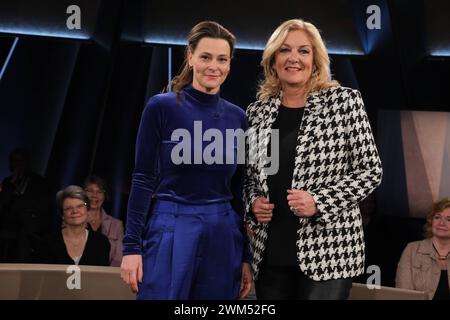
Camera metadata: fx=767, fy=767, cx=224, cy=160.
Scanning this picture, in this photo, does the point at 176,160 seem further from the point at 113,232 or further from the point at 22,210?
the point at 22,210

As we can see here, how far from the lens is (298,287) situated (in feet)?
6.49

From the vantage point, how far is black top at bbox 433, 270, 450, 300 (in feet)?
12.3

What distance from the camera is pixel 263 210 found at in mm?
2002

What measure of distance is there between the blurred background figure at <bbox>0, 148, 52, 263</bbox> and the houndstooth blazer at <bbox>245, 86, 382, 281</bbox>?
7.98 ft

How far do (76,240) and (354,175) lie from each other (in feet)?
7.55

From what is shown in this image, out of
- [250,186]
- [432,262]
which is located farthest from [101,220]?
[250,186]

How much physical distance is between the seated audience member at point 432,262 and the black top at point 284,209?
1989mm

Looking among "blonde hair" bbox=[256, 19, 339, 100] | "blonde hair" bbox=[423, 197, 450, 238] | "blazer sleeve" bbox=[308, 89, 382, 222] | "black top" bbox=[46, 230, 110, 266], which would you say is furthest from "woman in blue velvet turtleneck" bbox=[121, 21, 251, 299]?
"blonde hair" bbox=[423, 197, 450, 238]

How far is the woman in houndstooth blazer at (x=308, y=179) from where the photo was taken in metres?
1.95

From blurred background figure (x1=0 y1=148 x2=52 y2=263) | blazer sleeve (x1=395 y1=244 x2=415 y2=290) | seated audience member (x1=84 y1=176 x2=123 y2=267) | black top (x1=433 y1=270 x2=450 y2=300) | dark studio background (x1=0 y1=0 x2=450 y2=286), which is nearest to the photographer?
black top (x1=433 y1=270 x2=450 y2=300)

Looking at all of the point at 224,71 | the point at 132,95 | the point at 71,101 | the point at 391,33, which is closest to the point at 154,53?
the point at 132,95

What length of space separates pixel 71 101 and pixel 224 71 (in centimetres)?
361

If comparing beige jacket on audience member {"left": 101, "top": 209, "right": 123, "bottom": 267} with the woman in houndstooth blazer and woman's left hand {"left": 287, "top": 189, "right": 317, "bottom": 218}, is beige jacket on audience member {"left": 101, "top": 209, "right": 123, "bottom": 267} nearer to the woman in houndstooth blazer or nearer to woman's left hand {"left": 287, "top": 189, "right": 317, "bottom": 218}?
the woman in houndstooth blazer

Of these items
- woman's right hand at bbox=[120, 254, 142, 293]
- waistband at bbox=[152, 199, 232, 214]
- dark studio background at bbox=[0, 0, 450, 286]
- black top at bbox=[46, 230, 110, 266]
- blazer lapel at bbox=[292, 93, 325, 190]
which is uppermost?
dark studio background at bbox=[0, 0, 450, 286]
